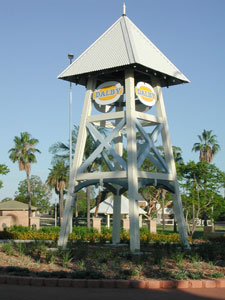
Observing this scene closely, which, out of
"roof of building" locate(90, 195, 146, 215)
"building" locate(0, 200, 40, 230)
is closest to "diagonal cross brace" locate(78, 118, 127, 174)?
"roof of building" locate(90, 195, 146, 215)

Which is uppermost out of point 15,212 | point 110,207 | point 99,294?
point 110,207

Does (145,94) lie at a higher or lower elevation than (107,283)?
higher

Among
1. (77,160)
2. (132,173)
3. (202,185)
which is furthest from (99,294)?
(202,185)

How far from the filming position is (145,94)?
2153 cm

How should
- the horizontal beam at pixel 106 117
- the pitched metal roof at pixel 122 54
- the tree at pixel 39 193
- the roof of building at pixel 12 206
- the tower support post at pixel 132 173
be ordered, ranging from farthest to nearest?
1. the tree at pixel 39 193
2. the roof of building at pixel 12 206
3. the pitched metal roof at pixel 122 54
4. the horizontal beam at pixel 106 117
5. the tower support post at pixel 132 173

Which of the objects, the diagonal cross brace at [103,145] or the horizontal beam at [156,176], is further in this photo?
the diagonal cross brace at [103,145]

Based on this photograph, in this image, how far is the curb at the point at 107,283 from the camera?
12016 millimetres

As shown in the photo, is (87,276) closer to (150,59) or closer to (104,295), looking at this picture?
(104,295)

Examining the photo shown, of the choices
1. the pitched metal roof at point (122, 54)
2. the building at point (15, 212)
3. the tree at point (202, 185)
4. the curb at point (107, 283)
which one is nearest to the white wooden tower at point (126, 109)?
the pitched metal roof at point (122, 54)

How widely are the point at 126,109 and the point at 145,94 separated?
6.10 ft

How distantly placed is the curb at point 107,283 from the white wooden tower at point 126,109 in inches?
263

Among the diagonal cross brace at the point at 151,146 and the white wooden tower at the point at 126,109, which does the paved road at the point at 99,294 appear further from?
the diagonal cross brace at the point at 151,146

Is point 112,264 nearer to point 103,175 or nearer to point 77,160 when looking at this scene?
point 103,175

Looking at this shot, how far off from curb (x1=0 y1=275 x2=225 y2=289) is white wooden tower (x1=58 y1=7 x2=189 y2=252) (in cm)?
669
